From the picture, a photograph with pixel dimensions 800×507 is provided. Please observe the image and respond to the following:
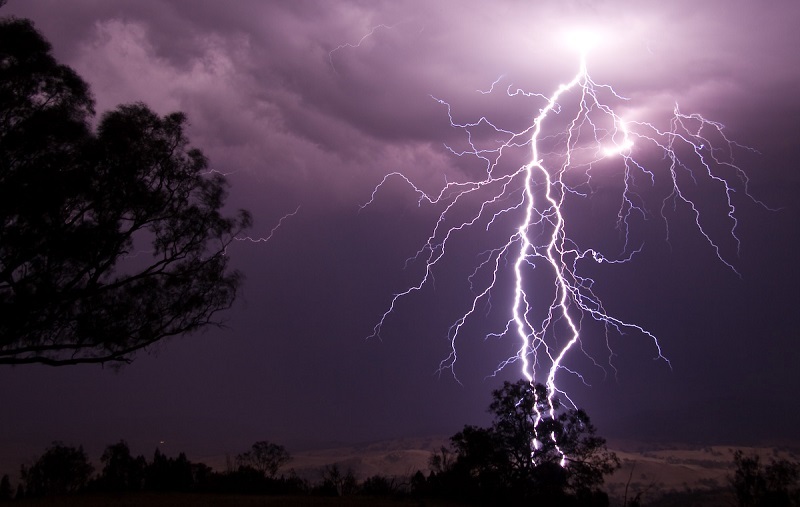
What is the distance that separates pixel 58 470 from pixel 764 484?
23366 millimetres

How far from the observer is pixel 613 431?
12312 cm

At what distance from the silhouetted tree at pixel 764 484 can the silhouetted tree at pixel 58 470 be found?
2074cm

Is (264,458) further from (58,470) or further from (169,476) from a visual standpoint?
(58,470)

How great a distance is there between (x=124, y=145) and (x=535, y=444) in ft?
41.9

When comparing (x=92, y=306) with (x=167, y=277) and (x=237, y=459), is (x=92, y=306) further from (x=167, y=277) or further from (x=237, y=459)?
(x=237, y=459)

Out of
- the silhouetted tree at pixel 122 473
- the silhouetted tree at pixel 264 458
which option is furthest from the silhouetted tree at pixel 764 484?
the silhouetted tree at pixel 264 458

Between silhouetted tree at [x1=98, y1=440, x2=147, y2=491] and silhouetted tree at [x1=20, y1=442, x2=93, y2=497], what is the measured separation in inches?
88.0

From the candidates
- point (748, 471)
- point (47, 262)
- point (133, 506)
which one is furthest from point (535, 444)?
point (47, 262)

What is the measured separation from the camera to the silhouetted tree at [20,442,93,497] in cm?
2041

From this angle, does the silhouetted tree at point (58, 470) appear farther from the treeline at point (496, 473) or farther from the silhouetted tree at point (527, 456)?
the silhouetted tree at point (527, 456)

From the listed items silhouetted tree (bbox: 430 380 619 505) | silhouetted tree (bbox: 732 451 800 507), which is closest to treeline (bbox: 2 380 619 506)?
silhouetted tree (bbox: 430 380 619 505)

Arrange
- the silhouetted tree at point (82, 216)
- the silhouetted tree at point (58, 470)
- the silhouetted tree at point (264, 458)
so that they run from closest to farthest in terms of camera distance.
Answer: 1. the silhouetted tree at point (82, 216)
2. the silhouetted tree at point (58, 470)
3. the silhouetted tree at point (264, 458)

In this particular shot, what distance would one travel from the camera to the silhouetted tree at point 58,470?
20.4 metres

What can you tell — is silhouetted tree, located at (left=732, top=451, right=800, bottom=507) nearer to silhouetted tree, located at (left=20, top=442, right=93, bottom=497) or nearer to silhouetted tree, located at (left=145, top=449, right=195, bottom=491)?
silhouetted tree, located at (left=145, top=449, right=195, bottom=491)
